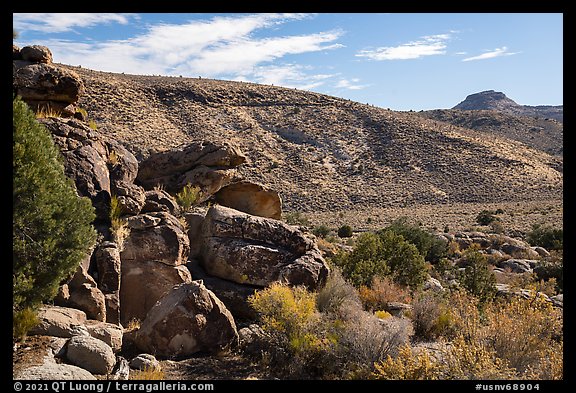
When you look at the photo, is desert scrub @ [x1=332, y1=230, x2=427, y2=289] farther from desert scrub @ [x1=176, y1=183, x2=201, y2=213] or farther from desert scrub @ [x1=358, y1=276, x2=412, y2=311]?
desert scrub @ [x1=176, y1=183, x2=201, y2=213]

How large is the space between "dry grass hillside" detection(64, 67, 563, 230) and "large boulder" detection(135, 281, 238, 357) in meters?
29.0

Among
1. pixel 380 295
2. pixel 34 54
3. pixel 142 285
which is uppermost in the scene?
pixel 34 54

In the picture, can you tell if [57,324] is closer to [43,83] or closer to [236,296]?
[236,296]

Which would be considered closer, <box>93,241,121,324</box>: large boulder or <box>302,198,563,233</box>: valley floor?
<box>93,241,121,324</box>: large boulder

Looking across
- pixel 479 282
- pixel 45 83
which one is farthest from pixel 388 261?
pixel 45 83

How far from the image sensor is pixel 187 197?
507 inches

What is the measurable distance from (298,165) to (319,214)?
1042 cm

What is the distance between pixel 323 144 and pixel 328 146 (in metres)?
0.64

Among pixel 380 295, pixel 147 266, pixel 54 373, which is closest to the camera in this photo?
pixel 54 373

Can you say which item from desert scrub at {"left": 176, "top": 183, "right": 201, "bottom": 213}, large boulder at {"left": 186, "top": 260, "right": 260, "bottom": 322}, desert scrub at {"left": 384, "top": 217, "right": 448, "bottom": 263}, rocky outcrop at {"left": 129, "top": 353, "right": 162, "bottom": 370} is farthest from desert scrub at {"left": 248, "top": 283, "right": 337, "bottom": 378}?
desert scrub at {"left": 384, "top": 217, "right": 448, "bottom": 263}

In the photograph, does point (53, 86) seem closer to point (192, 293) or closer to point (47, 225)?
point (47, 225)

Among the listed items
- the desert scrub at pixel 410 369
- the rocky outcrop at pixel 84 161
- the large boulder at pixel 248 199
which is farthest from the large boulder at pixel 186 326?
the large boulder at pixel 248 199

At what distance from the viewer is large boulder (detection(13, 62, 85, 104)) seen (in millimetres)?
11234

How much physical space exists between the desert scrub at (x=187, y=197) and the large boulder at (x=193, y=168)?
1.75ft
